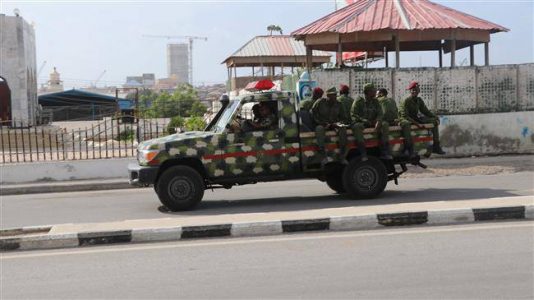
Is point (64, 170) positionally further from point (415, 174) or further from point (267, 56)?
point (267, 56)

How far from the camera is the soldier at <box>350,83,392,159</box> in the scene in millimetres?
10453

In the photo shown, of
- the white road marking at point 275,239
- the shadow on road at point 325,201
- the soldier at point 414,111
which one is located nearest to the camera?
the white road marking at point 275,239

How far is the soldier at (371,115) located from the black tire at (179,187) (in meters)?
2.83

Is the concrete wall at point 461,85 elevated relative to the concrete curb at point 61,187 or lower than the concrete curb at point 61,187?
elevated

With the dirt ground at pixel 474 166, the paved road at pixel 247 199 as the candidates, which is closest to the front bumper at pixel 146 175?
the paved road at pixel 247 199

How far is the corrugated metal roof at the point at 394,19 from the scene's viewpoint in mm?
17172

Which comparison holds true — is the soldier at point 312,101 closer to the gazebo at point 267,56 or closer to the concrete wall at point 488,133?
the concrete wall at point 488,133

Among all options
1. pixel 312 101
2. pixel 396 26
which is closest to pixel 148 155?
pixel 312 101

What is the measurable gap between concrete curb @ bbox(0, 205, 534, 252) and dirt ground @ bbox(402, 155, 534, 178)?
590 cm

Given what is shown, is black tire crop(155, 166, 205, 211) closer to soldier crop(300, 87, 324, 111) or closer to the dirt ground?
soldier crop(300, 87, 324, 111)

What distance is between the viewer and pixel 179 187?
9.80 m

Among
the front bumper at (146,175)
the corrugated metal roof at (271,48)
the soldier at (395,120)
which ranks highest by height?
the corrugated metal roof at (271,48)

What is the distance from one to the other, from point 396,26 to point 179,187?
376 inches

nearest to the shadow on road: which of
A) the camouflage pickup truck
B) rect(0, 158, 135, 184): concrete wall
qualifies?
the camouflage pickup truck
